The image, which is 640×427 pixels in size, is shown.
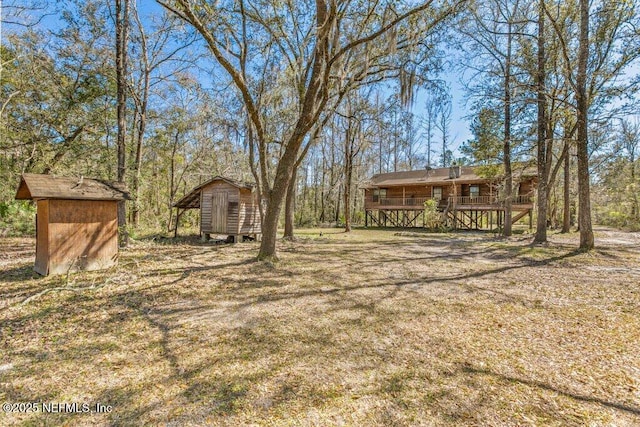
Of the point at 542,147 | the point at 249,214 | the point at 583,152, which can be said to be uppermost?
the point at 542,147

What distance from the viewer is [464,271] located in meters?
7.63

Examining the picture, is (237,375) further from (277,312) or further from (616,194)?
(616,194)

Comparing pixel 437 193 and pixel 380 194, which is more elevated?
pixel 380 194

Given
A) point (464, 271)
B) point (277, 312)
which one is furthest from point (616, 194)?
point (277, 312)

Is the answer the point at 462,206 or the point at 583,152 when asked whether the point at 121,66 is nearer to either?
the point at 583,152

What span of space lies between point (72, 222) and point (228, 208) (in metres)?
6.79

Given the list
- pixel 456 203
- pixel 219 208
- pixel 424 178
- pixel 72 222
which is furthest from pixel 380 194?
pixel 72 222

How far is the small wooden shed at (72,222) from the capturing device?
6.27 metres

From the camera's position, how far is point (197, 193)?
46.7ft

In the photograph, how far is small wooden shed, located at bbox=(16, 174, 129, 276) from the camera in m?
6.27

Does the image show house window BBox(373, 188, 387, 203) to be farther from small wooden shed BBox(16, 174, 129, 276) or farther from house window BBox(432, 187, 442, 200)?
small wooden shed BBox(16, 174, 129, 276)

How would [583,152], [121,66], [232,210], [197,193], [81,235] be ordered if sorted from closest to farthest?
[81,235], [121,66], [583,152], [232,210], [197,193]

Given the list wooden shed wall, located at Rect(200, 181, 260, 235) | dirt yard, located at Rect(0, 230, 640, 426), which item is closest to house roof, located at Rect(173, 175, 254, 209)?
wooden shed wall, located at Rect(200, 181, 260, 235)

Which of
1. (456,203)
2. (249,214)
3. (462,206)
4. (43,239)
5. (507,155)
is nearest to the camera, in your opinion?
(43,239)
